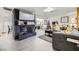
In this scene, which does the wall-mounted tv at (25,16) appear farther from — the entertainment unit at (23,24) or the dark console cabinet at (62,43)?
the dark console cabinet at (62,43)

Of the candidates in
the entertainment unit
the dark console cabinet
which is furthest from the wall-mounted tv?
the dark console cabinet

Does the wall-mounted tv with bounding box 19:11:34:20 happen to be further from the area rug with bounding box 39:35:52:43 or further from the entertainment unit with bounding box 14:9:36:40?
the area rug with bounding box 39:35:52:43

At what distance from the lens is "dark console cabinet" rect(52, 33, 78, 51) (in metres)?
2.24

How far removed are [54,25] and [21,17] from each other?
0.77 metres

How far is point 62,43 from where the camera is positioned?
8.28ft

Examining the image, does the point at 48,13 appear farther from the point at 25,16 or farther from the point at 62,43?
the point at 62,43

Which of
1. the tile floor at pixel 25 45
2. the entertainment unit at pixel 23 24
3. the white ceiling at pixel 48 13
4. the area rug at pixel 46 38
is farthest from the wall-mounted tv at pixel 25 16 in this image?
the area rug at pixel 46 38

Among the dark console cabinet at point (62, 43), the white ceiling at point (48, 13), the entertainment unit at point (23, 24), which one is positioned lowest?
the dark console cabinet at point (62, 43)

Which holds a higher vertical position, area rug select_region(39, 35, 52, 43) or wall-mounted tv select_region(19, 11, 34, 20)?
wall-mounted tv select_region(19, 11, 34, 20)

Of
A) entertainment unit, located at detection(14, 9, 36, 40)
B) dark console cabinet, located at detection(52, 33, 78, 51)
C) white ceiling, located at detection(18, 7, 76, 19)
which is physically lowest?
dark console cabinet, located at detection(52, 33, 78, 51)

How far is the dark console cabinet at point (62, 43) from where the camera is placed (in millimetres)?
2236
